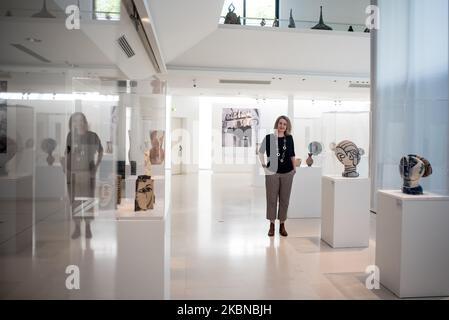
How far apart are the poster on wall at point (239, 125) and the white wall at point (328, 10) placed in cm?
577

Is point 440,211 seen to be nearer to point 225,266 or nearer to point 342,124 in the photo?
point 225,266

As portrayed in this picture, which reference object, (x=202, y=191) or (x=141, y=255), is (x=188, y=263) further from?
(x=202, y=191)

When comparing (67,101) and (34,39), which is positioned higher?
(34,39)

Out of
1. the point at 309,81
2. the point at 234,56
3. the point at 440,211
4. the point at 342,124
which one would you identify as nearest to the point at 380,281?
the point at 440,211

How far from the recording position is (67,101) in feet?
17.1

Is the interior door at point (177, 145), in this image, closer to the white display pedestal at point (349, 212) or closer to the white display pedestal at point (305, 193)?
the white display pedestal at point (305, 193)

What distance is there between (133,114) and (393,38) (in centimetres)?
607

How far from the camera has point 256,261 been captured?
4.12 meters

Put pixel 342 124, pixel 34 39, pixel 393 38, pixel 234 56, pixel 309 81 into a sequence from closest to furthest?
pixel 34 39, pixel 342 124, pixel 393 38, pixel 234 56, pixel 309 81

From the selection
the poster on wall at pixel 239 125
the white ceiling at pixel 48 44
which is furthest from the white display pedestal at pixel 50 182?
the poster on wall at pixel 239 125

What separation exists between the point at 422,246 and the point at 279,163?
2.14 m

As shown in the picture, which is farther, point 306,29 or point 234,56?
point 234,56

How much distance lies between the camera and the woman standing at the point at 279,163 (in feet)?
16.5

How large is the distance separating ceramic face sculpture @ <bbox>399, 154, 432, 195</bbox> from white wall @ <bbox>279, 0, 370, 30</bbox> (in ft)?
22.3
